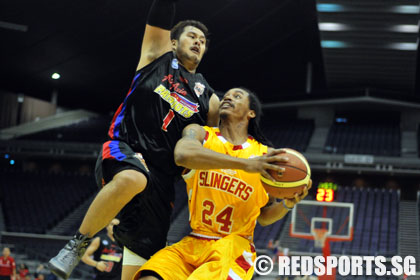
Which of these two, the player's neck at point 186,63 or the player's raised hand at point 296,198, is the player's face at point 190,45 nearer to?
the player's neck at point 186,63

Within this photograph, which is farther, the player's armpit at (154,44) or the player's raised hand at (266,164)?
the player's armpit at (154,44)

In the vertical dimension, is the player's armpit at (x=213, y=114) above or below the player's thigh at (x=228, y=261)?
above

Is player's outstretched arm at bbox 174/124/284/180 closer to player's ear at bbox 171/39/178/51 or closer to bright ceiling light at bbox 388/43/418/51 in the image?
player's ear at bbox 171/39/178/51

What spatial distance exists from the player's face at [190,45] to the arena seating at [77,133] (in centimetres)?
2294

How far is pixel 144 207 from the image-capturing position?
3.71 meters

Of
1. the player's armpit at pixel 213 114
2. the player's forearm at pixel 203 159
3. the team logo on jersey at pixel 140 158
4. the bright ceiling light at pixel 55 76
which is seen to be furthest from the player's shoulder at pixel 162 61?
the bright ceiling light at pixel 55 76

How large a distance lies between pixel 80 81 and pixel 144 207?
2358 centimetres

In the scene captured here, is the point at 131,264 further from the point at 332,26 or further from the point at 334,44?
the point at 334,44

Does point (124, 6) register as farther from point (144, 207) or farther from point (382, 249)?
point (144, 207)

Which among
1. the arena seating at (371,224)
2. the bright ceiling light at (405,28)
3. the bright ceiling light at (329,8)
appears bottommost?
the arena seating at (371,224)

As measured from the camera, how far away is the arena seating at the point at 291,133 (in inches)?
998

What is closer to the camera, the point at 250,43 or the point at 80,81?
the point at 250,43

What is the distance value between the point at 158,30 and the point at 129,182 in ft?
3.87

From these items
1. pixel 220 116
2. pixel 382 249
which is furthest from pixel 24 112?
pixel 220 116
